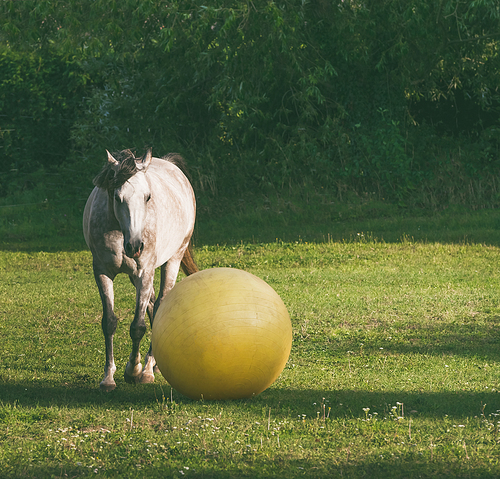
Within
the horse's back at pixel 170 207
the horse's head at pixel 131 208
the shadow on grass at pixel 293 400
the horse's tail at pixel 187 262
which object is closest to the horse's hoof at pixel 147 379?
the shadow on grass at pixel 293 400

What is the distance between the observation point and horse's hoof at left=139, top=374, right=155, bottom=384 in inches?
252

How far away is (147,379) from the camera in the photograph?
6.44 m

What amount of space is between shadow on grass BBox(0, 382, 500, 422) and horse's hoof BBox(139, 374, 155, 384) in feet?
0.53

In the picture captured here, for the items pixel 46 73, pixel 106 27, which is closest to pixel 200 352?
pixel 106 27

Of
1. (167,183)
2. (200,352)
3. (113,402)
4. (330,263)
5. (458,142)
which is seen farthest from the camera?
(458,142)

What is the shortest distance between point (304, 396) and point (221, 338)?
1.04 m

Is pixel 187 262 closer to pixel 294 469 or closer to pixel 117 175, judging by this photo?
pixel 117 175

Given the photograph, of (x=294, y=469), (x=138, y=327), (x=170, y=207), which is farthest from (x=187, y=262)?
(x=294, y=469)

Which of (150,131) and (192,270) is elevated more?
(150,131)

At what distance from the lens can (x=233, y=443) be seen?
15.4ft

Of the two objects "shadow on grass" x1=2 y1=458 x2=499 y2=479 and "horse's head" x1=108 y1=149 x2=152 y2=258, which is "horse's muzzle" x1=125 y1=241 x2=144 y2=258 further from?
"shadow on grass" x1=2 y1=458 x2=499 y2=479

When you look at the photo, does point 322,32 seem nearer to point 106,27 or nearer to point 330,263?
point 106,27

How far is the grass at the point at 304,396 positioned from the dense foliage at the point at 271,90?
6.52 m

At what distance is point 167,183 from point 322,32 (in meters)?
11.6
